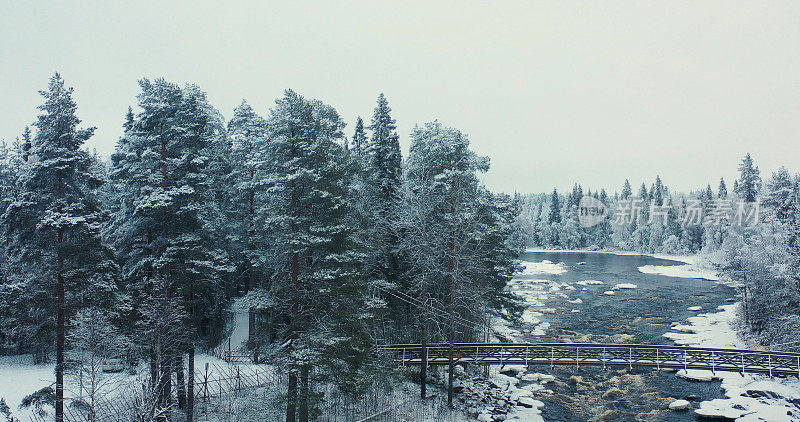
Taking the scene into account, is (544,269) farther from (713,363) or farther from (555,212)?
(555,212)

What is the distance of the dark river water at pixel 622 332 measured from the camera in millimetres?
26359

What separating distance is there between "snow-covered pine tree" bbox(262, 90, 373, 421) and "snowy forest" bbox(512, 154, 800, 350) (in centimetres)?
3037

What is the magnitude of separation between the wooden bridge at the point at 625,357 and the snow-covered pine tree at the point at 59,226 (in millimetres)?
15583

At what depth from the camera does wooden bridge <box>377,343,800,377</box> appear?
2753cm

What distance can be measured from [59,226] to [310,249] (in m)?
9.27

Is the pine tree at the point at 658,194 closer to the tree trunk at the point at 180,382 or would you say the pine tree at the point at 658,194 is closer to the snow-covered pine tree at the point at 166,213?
the snow-covered pine tree at the point at 166,213

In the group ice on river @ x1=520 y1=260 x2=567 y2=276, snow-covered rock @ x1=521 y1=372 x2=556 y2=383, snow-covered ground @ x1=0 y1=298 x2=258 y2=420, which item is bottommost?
snow-covered rock @ x1=521 y1=372 x2=556 y2=383

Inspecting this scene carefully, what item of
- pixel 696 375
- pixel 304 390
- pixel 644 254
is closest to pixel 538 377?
pixel 696 375

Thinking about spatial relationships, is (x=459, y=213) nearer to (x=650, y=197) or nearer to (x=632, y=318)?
(x=632, y=318)

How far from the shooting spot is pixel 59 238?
56.0ft

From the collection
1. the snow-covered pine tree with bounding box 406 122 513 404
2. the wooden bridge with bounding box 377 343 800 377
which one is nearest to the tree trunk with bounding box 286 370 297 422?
the snow-covered pine tree with bounding box 406 122 513 404

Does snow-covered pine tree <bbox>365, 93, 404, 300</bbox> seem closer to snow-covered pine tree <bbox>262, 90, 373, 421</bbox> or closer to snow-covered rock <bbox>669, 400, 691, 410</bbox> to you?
snow-covered pine tree <bbox>262, 90, 373, 421</bbox>

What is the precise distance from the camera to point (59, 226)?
16.4 meters

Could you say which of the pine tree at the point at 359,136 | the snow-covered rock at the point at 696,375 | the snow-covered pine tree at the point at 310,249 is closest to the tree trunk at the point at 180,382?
the snow-covered pine tree at the point at 310,249
